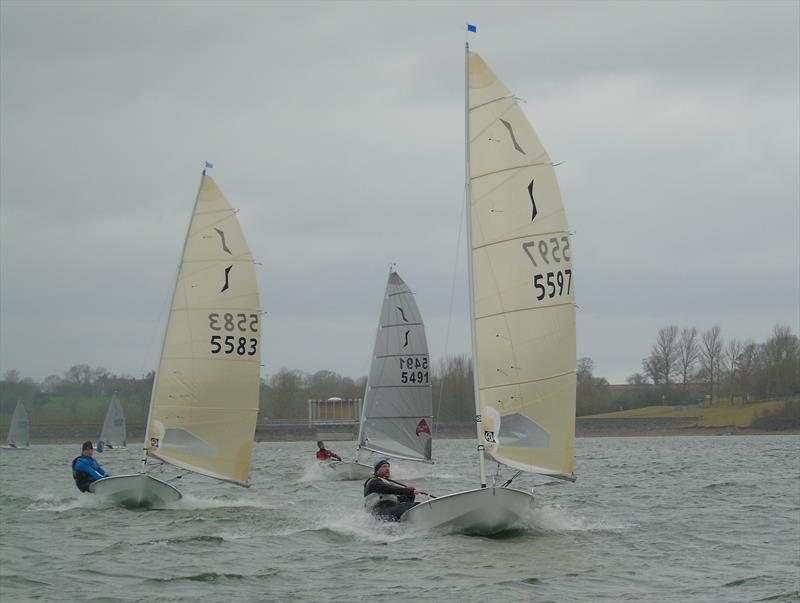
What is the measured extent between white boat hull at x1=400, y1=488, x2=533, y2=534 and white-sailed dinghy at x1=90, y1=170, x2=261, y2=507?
7.63 m

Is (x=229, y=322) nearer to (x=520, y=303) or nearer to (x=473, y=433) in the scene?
(x=520, y=303)

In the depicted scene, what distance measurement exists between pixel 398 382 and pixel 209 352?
9.90m

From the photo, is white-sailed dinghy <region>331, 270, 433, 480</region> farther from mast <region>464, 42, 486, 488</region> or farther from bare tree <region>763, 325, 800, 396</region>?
bare tree <region>763, 325, 800, 396</region>

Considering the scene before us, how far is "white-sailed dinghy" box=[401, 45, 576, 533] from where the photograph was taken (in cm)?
1922

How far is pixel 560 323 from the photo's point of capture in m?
19.3

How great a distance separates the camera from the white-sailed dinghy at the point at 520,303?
19219mm

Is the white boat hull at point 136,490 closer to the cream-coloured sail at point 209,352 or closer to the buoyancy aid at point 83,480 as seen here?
the buoyancy aid at point 83,480

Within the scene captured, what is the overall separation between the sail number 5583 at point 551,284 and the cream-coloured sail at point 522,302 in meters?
0.02

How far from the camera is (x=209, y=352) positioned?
2470 centimetres

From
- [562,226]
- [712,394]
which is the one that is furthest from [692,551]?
[712,394]

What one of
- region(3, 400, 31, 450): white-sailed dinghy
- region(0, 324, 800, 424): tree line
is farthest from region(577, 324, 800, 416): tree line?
region(3, 400, 31, 450): white-sailed dinghy

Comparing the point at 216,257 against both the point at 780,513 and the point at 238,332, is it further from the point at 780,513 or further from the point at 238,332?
the point at 780,513

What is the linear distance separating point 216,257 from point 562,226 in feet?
28.6

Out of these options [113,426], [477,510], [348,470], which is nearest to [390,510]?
[477,510]
